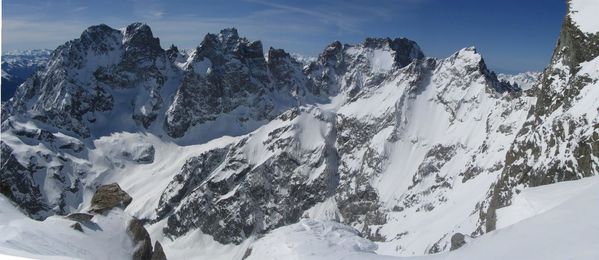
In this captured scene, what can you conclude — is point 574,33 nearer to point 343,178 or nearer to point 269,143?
point 343,178

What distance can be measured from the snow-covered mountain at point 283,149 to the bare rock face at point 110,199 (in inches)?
17.8

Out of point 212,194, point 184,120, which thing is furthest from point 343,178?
point 184,120

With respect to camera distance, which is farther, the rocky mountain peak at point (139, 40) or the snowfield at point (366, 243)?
the rocky mountain peak at point (139, 40)

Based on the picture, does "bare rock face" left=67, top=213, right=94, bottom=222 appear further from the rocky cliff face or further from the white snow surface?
the white snow surface

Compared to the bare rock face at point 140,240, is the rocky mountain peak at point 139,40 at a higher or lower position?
higher

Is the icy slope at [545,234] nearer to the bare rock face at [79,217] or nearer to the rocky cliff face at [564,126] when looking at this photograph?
the bare rock face at [79,217]

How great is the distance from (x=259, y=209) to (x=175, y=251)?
22.2m

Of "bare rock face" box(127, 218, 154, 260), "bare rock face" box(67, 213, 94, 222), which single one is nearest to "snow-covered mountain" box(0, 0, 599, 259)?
"bare rock face" box(127, 218, 154, 260)

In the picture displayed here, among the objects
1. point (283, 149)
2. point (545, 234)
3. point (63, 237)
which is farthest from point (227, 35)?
point (545, 234)

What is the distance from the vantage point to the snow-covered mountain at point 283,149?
3719 centimetres

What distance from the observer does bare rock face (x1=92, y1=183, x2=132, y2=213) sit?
28219 mm

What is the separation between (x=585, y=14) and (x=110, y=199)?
40340mm

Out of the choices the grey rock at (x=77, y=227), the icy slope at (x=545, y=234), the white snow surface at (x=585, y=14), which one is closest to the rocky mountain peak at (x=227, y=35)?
the white snow surface at (x=585, y=14)

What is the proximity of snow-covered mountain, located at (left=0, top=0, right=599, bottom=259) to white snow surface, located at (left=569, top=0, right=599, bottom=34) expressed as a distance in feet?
0.86
